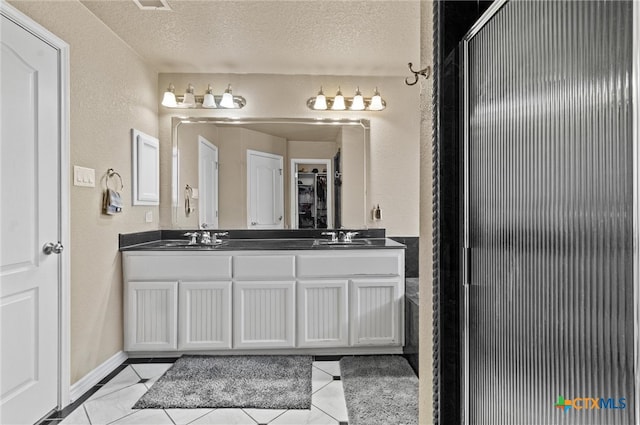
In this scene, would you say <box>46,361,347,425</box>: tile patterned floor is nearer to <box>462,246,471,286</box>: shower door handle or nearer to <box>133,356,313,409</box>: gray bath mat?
<box>133,356,313,409</box>: gray bath mat

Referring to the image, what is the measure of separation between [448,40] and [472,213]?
43 centimetres

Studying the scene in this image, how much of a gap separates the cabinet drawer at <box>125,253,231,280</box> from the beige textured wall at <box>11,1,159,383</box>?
4.9 inches

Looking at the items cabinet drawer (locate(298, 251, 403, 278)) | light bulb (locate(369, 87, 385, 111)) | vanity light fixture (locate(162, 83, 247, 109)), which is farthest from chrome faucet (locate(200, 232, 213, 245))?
light bulb (locate(369, 87, 385, 111))

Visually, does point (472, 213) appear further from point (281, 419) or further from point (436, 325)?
point (281, 419)

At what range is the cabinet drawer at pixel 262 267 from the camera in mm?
2664

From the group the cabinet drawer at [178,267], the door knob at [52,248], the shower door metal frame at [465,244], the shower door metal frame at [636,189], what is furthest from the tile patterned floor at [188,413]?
the shower door metal frame at [636,189]

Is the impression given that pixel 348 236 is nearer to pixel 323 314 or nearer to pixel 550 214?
pixel 323 314

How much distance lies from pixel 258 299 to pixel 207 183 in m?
1.19

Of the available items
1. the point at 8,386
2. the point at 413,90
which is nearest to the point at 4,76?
the point at 8,386

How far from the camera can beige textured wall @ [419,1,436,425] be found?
3.34 ft

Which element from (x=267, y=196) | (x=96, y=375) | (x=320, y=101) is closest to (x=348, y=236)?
(x=267, y=196)

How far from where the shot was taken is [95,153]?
2.31 metres

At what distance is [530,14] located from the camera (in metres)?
0.61

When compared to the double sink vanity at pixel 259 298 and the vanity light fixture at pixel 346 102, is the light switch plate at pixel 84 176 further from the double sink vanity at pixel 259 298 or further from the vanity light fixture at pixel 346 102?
the vanity light fixture at pixel 346 102
